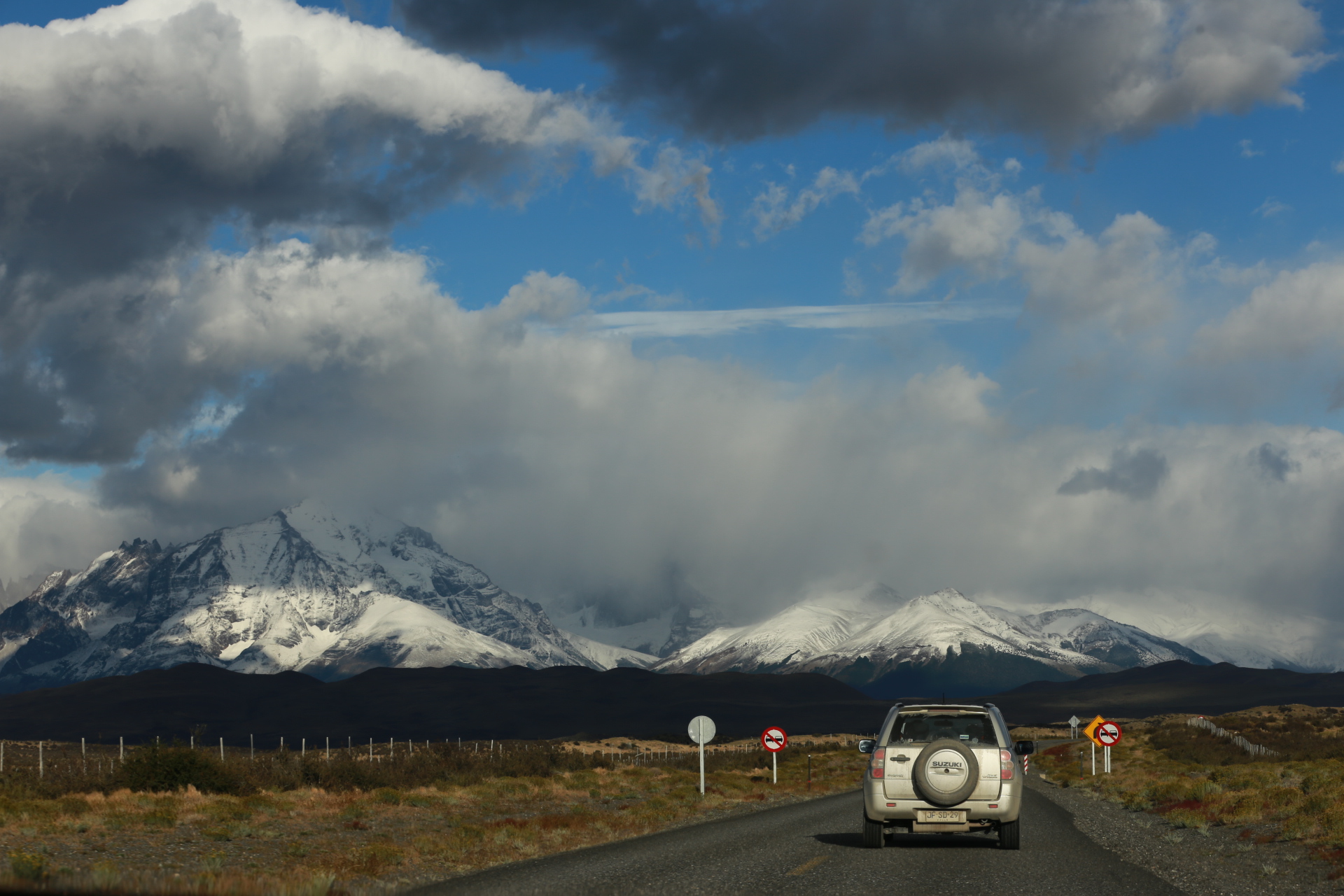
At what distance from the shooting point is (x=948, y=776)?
18.8 meters

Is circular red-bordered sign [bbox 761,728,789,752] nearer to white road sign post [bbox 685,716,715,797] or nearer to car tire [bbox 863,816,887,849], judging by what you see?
white road sign post [bbox 685,716,715,797]

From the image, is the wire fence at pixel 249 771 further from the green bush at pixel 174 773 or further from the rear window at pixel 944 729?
the rear window at pixel 944 729

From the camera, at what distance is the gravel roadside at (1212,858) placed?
16641 millimetres

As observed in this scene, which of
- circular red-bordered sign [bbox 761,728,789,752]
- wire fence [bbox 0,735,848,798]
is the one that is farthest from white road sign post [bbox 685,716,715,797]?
wire fence [bbox 0,735,848,798]

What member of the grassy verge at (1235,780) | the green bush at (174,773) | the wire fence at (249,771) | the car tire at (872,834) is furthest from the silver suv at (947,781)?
the green bush at (174,773)

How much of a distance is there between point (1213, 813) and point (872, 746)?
13.6 meters

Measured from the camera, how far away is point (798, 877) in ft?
54.5

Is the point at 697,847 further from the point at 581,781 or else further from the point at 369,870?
the point at 581,781

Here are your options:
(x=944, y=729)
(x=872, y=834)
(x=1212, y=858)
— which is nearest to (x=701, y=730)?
(x=944, y=729)

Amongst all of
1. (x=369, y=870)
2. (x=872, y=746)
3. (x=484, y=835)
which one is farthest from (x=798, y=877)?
(x=484, y=835)

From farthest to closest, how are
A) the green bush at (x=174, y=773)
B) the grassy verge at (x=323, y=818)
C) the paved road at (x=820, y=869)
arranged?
1. the green bush at (x=174, y=773)
2. the grassy verge at (x=323, y=818)
3. the paved road at (x=820, y=869)

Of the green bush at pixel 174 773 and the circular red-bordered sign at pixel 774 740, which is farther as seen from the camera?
the circular red-bordered sign at pixel 774 740

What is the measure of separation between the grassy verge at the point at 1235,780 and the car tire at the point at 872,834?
22.4 ft

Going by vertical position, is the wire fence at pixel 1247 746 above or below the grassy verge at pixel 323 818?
below
